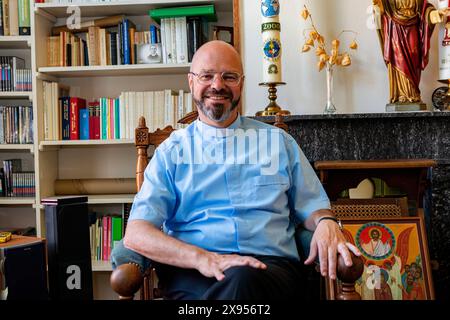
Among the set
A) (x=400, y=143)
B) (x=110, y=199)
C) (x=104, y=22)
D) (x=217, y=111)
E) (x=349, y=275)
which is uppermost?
(x=104, y=22)

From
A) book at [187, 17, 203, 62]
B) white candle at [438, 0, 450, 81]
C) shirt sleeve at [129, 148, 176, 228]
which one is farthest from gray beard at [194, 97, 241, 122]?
white candle at [438, 0, 450, 81]

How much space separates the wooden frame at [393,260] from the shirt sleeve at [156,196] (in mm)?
867

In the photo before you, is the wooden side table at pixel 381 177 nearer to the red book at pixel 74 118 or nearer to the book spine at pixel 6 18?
the red book at pixel 74 118

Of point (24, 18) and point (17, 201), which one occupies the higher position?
point (24, 18)

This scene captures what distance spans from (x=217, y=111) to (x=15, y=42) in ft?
5.56

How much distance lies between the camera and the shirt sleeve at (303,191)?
68.2 inches

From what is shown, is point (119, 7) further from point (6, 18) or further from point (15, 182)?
point (15, 182)

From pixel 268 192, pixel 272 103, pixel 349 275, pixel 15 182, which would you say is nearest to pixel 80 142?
pixel 15 182

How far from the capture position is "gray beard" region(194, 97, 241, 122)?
1769mm

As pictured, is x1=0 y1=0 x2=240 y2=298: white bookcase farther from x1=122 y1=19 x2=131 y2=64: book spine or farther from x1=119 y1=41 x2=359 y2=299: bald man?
x1=119 y1=41 x2=359 y2=299: bald man

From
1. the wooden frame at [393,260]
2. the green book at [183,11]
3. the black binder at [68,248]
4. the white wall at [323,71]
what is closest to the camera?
the wooden frame at [393,260]

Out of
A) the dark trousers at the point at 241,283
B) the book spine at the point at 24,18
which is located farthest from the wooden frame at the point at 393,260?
the book spine at the point at 24,18

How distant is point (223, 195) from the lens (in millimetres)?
1725

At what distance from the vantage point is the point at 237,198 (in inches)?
67.3
